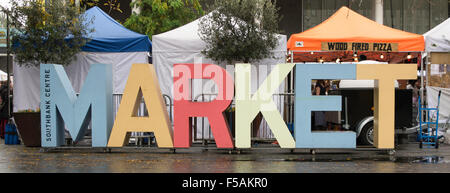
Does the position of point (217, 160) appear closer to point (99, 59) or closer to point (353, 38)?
point (99, 59)

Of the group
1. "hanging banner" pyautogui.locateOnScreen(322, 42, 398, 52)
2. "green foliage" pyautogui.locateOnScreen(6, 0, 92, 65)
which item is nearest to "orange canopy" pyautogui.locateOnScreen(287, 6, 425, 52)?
"hanging banner" pyautogui.locateOnScreen(322, 42, 398, 52)

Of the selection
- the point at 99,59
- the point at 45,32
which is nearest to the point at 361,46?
the point at 99,59

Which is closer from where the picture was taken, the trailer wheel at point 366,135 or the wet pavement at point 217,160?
the wet pavement at point 217,160

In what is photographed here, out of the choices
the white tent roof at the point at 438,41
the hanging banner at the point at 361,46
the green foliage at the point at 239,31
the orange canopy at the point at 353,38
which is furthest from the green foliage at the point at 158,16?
the white tent roof at the point at 438,41

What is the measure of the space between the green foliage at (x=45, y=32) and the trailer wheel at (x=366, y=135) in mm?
8169

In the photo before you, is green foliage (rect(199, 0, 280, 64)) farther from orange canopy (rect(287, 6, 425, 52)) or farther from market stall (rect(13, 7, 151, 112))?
market stall (rect(13, 7, 151, 112))

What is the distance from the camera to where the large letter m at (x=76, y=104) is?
1071cm

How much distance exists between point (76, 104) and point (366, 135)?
739 centimetres

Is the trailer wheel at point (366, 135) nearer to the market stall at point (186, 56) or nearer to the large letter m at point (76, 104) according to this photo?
the market stall at point (186, 56)

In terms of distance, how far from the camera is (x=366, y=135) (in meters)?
12.0

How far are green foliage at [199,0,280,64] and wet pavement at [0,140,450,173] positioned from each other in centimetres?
297

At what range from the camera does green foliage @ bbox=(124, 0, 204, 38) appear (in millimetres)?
17828
